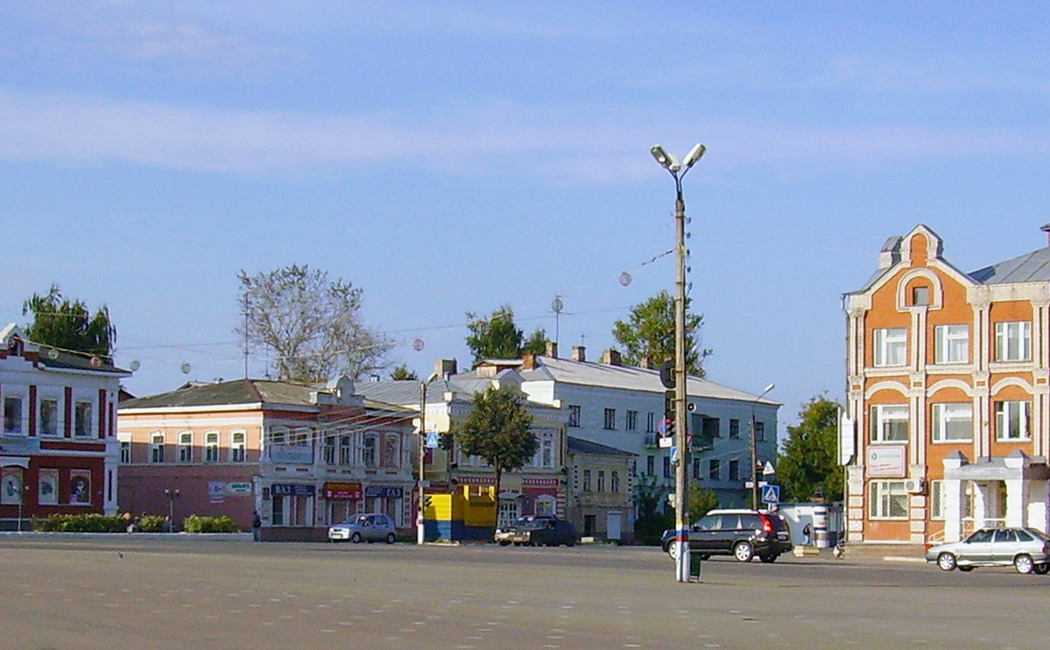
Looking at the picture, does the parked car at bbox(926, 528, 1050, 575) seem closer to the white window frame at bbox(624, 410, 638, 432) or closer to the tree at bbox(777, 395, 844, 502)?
the tree at bbox(777, 395, 844, 502)

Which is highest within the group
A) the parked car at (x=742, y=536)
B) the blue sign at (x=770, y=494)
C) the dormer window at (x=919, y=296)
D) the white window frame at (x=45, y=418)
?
the dormer window at (x=919, y=296)

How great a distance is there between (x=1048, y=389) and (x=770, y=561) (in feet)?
57.0

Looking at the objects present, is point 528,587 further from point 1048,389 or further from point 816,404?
point 816,404

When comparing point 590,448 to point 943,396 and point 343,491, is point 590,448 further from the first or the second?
point 943,396

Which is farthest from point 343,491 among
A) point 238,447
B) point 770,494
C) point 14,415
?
point 770,494

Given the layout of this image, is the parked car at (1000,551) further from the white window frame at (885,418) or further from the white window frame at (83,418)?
the white window frame at (83,418)

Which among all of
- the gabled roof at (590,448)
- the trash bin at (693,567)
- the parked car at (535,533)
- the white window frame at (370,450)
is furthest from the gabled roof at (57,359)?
the trash bin at (693,567)

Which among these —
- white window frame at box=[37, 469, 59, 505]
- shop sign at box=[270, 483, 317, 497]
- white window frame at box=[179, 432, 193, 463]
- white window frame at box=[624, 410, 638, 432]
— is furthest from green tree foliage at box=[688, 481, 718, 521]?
white window frame at box=[37, 469, 59, 505]

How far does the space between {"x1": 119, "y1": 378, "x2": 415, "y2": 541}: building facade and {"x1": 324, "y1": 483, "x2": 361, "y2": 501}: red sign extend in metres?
0.05

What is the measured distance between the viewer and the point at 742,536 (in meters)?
50.2

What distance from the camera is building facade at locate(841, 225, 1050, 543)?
62.4 meters

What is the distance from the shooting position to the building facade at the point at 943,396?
62438 millimetres

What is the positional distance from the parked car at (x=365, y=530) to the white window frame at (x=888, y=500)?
21.0 meters

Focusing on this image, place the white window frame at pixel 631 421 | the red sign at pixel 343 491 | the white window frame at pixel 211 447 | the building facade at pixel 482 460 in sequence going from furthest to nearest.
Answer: the white window frame at pixel 631 421 < the building facade at pixel 482 460 < the red sign at pixel 343 491 < the white window frame at pixel 211 447
